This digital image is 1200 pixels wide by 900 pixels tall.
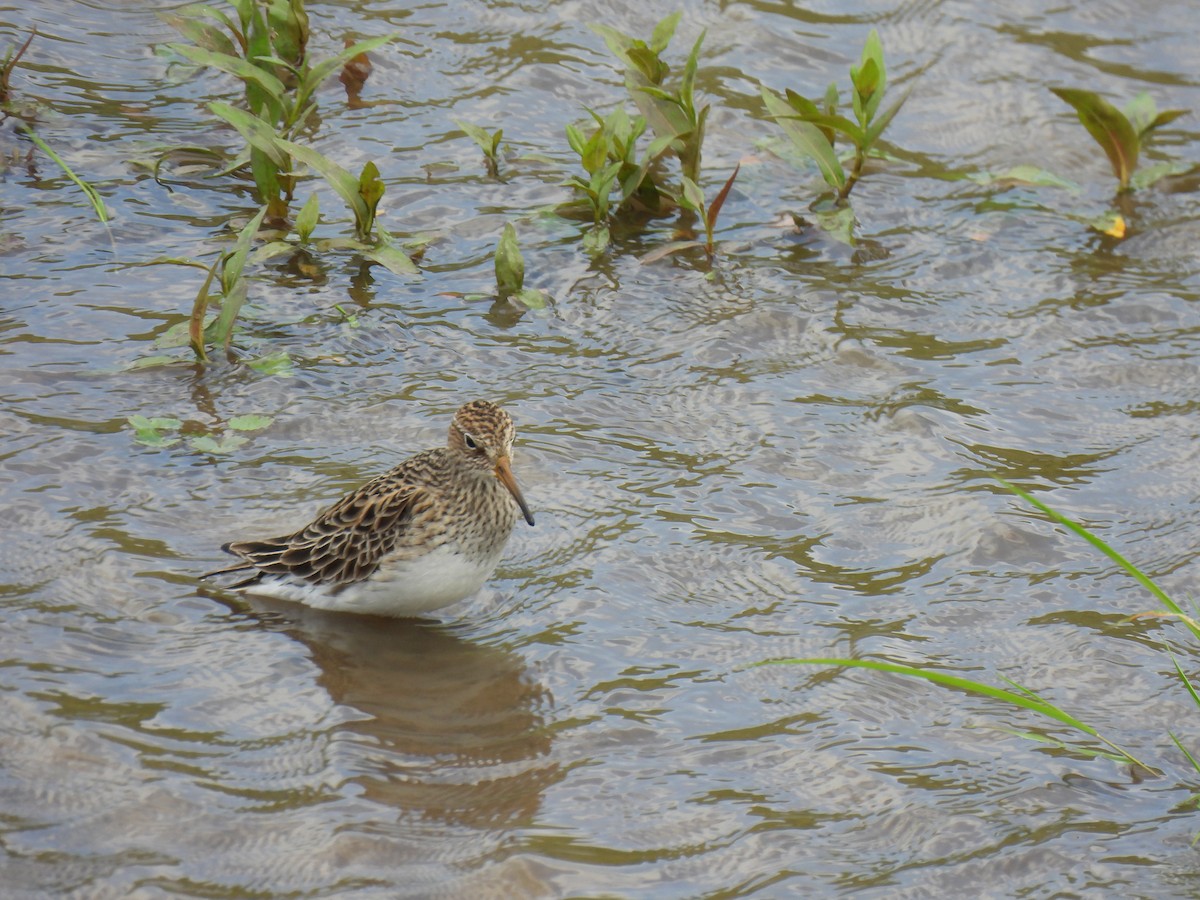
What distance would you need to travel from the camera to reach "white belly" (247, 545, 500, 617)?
662 centimetres

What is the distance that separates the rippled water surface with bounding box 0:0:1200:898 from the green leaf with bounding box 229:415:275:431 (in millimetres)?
76

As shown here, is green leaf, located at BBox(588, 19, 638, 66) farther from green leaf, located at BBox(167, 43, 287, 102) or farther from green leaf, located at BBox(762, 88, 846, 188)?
green leaf, located at BBox(167, 43, 287, 102)

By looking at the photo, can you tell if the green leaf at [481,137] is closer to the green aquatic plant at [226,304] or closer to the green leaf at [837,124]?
the green leaf at [837,124]

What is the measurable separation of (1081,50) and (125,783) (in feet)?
33.4

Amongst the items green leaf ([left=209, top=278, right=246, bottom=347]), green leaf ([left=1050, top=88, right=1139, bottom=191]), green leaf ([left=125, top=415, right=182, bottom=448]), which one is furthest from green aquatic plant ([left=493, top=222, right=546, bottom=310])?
green leaf ([left=1050, top=88, right=1139, bottom=191])

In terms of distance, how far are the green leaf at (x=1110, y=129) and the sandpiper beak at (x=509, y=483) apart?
546 centimetres


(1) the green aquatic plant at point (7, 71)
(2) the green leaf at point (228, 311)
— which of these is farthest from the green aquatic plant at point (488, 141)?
(1) the green aquatic plant at point (7, 71)

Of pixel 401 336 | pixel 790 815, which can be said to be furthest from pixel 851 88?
pixel 790 815

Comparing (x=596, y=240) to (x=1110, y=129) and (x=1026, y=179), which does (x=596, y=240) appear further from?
(x=1110, y=129)

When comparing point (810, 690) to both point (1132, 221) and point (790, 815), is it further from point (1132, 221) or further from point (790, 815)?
point (1132, 221)

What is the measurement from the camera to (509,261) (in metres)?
8.93

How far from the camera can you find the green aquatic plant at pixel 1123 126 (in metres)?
10.2

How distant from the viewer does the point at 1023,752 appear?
597cm

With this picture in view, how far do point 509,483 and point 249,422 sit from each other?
185 cm
